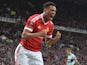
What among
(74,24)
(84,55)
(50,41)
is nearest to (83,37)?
(74,24)

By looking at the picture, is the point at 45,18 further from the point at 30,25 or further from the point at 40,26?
the point at 30,25

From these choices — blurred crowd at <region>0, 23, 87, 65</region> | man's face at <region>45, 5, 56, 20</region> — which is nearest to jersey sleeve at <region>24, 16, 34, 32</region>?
man's face at <region>45, 5, 56, 20</region>

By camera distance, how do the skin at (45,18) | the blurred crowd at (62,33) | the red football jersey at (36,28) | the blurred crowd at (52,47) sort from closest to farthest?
the skin at (45,18) < the red football jersey at (36,28) < the blurred crowd at (52,47) < the blurred crowd at (62,33)

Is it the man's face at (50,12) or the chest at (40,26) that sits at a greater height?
the man's face at (50,12)

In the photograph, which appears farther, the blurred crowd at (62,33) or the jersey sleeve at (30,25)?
the blurred crowd at (62,33)

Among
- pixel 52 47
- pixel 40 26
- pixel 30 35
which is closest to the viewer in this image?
pixel 30 35

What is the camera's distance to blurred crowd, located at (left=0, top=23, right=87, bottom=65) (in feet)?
45.7

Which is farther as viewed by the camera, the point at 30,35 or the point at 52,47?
the point at 52,47

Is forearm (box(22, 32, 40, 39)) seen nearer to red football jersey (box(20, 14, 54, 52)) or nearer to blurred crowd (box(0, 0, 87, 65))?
red football jersey (box(20, 14, 54, 52))

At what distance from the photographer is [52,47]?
1667 centimetres

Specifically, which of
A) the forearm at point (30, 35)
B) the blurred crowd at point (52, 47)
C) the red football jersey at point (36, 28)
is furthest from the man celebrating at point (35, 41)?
the blurred crowd at point (52, 47)

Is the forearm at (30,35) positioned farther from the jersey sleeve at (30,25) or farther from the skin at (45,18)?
the jersey sleeve at (30,25)

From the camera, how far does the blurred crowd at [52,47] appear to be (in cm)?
1394

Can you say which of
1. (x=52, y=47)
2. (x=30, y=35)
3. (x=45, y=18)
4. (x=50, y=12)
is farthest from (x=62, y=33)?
(x=30, y=35)
